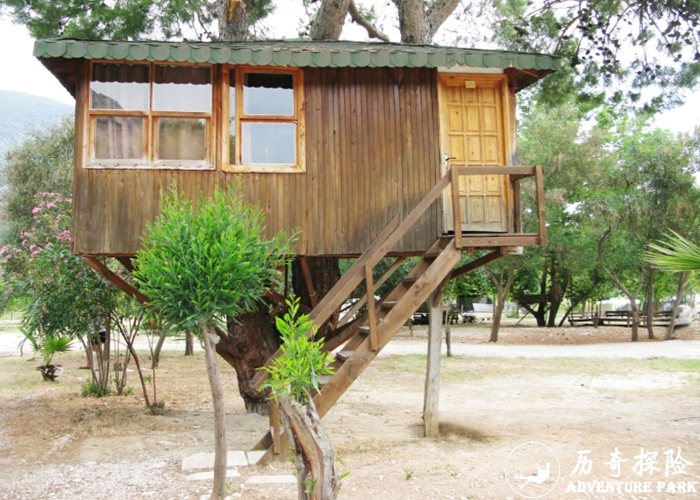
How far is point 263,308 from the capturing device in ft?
37.7

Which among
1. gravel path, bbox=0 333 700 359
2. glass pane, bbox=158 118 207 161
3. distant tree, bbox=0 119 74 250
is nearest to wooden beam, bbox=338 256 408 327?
glass pane, bbox=158 118 207 161

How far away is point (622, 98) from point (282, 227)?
1000 centimetres

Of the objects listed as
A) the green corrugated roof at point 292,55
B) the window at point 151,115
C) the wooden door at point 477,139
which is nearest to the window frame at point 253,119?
the window at point 151,115

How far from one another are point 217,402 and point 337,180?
3677mm

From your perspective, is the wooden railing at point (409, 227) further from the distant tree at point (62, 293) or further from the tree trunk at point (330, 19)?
the tree trunk at point (330, 19)

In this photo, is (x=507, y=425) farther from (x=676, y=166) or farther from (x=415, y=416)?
(x=676, y=166)

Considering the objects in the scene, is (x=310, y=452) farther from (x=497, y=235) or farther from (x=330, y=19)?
(x=330, y=19)

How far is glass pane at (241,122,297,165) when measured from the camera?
29.1 feet

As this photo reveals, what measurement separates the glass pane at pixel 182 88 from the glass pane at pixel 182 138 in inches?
7.0

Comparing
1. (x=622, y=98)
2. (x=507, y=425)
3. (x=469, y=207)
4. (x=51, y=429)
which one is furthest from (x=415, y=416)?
(x=622, y=98)

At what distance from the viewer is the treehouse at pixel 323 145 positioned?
8.38 metres

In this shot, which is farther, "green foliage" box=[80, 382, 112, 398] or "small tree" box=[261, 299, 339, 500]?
"green foliage" box=[80, 382, 112, 398]

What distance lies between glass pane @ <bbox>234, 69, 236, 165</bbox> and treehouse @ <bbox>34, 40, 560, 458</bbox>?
0.04 ft

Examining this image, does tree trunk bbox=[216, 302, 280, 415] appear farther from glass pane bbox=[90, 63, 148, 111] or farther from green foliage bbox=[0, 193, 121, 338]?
glass pane bbox=[90, 63, 148, 111]
